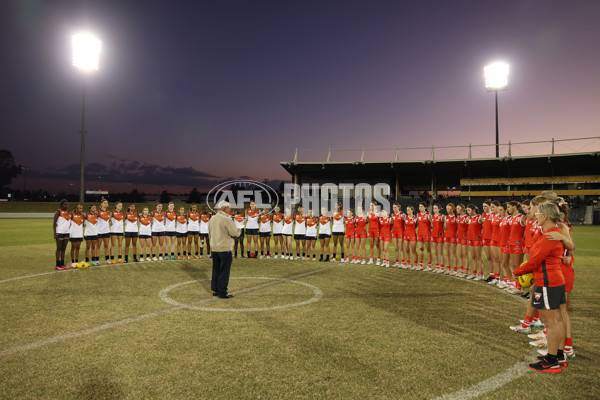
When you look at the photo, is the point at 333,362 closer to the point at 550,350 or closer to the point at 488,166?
the point at 550,350

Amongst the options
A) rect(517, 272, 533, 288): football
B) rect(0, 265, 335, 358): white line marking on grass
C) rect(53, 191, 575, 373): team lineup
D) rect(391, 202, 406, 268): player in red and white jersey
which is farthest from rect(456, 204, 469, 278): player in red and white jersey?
rect(0, 265, 335, 358): white line marking on grass

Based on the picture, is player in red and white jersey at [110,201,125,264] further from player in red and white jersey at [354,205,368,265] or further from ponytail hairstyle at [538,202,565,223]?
ponytail hairstyle at [538,202,565,223]

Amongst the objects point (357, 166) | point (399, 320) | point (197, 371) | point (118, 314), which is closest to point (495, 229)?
point (399, 320)

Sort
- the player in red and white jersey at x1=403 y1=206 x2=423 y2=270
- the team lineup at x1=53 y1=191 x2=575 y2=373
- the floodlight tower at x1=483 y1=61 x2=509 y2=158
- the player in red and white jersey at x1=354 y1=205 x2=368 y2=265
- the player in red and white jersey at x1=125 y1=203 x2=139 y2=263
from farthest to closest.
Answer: the floodlight tower at x1=483 y1=61 x2=509 y2=158
the player in red and white jersey at x1=354 y1=205 x2=368 y2=265
the player in red and white jersey at x1=125 y1=203 x2=139 y2=263
the player in red and white jersey at x1=403 y1=206 x2=423 y2=270
the team lineup at x1=53 y1=191 x2=575 y2=373

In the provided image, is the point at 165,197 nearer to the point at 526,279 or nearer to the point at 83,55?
the point at 83,55

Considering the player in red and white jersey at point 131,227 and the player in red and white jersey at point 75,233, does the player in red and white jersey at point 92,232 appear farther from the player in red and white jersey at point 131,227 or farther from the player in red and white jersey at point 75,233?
the player in red and white jersey at point 131,227

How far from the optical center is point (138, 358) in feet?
14.4

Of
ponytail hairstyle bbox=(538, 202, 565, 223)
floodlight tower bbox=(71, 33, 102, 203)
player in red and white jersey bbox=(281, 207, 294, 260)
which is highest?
floodlight tower bbox=(71, 33, 102, 203)

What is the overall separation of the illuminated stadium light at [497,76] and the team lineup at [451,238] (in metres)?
30.8

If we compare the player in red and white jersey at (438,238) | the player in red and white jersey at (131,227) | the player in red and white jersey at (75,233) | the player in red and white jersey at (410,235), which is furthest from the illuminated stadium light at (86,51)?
the player in red and white jersey at (438,238)

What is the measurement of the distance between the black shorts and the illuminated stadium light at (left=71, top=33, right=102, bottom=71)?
3140 centimetres

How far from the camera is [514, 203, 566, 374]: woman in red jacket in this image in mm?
4211

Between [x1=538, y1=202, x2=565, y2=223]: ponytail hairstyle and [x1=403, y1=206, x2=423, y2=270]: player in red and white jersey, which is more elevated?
[x1=538, y1=202, x2=565, y2=223]: ponytail hairstyle

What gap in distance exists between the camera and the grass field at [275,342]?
3729 mm
